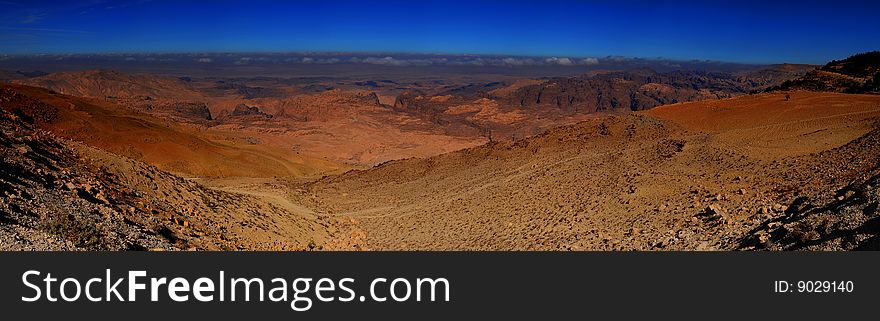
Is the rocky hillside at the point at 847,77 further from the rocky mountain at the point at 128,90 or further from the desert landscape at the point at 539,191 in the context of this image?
the rocky mountain at the point at 128,90

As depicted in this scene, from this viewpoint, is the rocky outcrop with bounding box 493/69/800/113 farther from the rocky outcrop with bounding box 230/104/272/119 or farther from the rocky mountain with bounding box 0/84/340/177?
the rocky mountain with bounding box 0/84/340/177

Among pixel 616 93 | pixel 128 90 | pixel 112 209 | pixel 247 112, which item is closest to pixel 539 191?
pixel 112 209

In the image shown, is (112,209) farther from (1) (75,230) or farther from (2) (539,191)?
(2) (539,191)

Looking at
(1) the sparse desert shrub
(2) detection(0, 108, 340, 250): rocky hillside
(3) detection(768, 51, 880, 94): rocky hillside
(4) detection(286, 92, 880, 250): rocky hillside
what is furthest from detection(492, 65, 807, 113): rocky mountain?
(1) the sparse desert shrub

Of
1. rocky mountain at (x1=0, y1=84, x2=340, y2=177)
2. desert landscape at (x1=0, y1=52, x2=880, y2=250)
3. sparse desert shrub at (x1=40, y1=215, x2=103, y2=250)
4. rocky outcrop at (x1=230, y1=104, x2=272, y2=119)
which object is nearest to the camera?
sparse desert shrub at (x1=40, y1=215, x2=103, y2=250)

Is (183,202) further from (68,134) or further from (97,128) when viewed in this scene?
(97,128)

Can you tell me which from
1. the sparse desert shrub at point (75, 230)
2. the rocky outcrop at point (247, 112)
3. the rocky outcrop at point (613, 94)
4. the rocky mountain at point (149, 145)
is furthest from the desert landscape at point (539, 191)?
the rocky outcrop at point (613, 94)

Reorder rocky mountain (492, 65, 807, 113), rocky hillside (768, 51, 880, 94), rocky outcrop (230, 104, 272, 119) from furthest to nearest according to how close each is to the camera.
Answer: rocky mountain (492, 65, 807, 113)
rocky outcrop (230, 104, 272, 119)
rocky hillside (768, 51, 880, 94)

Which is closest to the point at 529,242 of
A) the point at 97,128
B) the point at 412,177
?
the point at 412,177
